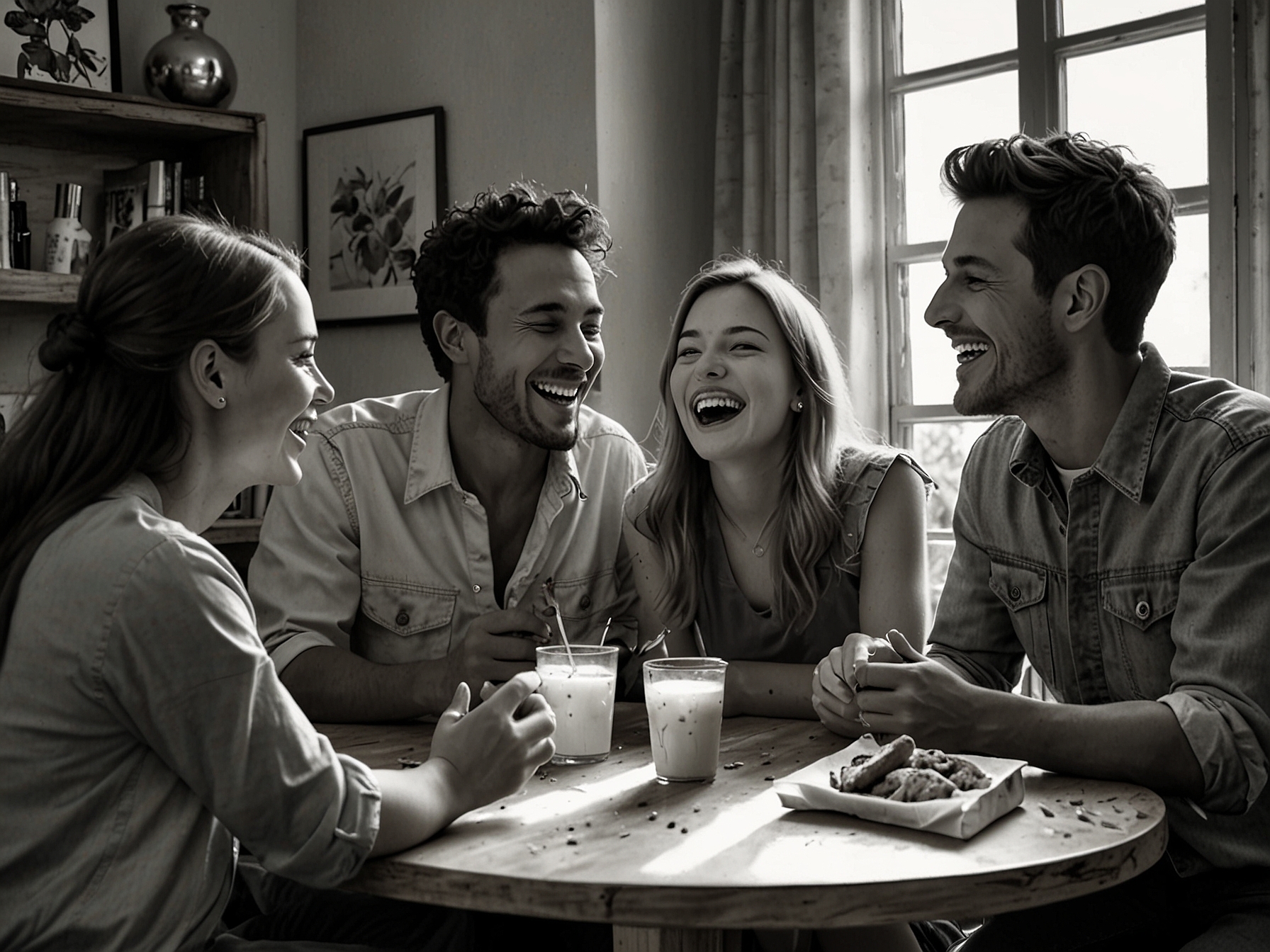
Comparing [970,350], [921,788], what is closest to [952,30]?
[970,350]

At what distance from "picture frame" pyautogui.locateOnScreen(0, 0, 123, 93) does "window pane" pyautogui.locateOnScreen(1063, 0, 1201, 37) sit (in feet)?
8.96

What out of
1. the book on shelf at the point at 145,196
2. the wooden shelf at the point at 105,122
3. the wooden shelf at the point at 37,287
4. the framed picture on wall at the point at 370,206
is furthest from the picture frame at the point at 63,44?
the framed picture on wall at the point at 370,206

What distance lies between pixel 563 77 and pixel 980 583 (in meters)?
2.25

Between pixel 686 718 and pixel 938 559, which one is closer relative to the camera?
pixel 686 718

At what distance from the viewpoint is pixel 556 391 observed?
7.64 ft

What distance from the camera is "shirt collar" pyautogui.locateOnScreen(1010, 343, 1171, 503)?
1742mm

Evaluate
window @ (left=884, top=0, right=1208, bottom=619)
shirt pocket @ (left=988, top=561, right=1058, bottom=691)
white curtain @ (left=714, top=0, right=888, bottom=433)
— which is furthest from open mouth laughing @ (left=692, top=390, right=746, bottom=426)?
white curtain @ (left=714, top=0, right=888, bottom=433)

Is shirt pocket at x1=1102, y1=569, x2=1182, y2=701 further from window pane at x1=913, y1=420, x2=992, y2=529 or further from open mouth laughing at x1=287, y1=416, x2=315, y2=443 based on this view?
window pane at x1=913, y1=420, x2=992, y2=529

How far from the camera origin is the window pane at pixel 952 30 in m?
3.53

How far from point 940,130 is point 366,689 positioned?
2618 mm

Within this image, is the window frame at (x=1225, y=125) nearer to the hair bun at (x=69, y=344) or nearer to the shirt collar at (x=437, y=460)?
the shirt collar at (x=437, y=460)

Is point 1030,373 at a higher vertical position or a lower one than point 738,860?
higher

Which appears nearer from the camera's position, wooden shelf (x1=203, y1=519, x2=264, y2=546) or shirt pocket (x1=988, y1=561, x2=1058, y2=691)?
shirt pocket (x1=988, y1=561, x2=1058, y2=691)

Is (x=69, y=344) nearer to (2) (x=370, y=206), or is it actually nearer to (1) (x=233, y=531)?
(1) (x=233, y=531)
